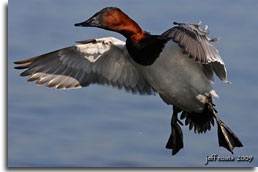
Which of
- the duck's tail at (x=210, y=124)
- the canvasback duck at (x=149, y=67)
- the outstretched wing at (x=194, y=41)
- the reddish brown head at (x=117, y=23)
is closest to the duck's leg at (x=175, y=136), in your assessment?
the canvasback duck at (x=149, y=67)

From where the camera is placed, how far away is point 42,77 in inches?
234

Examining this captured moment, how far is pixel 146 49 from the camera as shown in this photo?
5332 millimetres

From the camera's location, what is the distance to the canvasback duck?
5195 mm

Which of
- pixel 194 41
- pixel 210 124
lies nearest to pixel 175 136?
pixel 210 124

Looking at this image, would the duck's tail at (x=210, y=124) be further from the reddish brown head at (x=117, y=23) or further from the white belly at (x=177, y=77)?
the reddish brown head at (x=117, y=23)

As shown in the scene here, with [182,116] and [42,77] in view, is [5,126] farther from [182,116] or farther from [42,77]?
[182,116]

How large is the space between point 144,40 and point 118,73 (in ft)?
2.34

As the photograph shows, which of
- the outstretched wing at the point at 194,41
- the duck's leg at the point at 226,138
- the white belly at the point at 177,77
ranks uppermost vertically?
the outstretched wing at the point at 194,41

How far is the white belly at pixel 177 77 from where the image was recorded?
532 cm

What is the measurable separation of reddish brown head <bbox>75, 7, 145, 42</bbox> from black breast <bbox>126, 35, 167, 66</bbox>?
0.19ft

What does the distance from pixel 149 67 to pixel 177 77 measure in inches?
10.7

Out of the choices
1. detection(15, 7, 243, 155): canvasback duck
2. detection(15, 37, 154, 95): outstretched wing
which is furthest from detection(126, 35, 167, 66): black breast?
detection(15, 37, 154, 95): outstretched wing

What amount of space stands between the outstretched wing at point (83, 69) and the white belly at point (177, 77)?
18.7 inches

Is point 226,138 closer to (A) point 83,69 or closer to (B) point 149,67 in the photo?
(B) point 149,67
